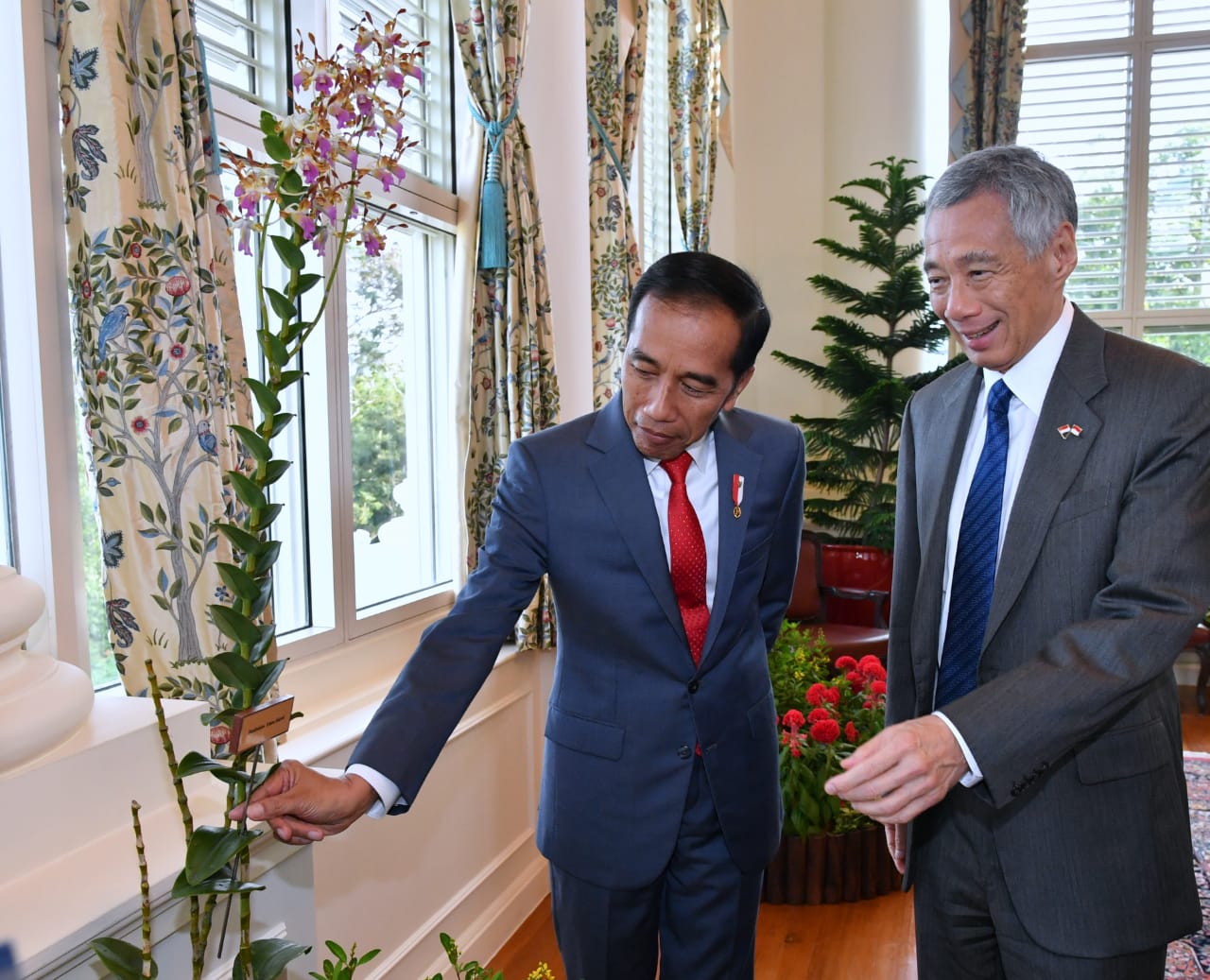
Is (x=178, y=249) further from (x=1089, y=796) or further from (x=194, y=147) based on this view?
(x=1089, y=796)

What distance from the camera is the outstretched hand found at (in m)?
1.00

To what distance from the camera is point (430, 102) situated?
293 centimetres

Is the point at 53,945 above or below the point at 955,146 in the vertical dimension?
below

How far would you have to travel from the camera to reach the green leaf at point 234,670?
682mm

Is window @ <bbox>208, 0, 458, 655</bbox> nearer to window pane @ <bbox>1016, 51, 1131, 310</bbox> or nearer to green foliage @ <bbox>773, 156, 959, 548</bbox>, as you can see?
green foliage @ <bbox>773, 156, 959, 548</bbox>

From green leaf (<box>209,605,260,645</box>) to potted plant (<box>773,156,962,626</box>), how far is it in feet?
15.3

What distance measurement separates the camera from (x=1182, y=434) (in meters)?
1.28

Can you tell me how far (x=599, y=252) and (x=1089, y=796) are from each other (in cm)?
278

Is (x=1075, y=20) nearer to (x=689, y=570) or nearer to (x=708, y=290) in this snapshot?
(x=708, y=290)

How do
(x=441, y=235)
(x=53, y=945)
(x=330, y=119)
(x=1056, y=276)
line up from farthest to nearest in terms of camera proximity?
1. (x=441, y=235)
2. (x=1056, y=276)
3. (x=53, y=945)
4. (x=330, y=119)

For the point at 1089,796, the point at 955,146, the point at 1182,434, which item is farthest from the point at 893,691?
the point at 955,146

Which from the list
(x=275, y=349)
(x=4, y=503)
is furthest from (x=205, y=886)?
(x=4, y=503)

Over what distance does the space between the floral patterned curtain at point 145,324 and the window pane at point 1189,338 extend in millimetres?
5918

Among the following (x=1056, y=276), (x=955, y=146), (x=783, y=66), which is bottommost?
(x=1056, y=276)
